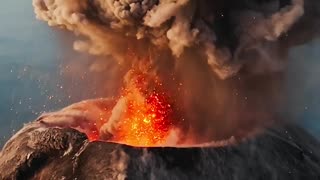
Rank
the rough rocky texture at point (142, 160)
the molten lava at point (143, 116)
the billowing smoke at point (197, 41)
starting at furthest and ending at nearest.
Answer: the molten lava at point (143, 116) → the billowing smoke at point (197, 41) → the rough rocky texture at point (142, 160)

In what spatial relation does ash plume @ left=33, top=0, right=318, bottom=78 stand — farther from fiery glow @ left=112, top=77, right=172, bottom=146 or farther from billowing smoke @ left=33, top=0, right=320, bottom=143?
fiery glow @ left=112, top=77, right=172, bottom=146

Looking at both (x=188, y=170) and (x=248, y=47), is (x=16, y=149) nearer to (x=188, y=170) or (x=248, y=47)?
(x=188, y=170)

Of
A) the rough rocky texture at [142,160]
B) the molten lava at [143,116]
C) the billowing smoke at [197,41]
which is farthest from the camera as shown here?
the molten lava at [143,116]

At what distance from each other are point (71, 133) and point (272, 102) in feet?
41.7

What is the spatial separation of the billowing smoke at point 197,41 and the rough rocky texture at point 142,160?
6.66 feet

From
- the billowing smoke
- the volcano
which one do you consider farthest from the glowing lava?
the volcano

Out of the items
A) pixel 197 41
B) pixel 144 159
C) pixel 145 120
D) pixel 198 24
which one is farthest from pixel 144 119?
pixel 198 24

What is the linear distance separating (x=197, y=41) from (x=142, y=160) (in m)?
5.97

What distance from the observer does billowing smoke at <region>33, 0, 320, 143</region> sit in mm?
27703

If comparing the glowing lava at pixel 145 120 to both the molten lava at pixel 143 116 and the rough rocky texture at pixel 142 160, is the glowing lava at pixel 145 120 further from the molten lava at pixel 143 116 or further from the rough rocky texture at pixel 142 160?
the rough rocky texture at pixel 142 160

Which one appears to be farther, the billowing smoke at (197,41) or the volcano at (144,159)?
the billowing smoke at (197,41)

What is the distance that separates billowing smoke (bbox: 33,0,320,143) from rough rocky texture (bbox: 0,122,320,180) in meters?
2.03

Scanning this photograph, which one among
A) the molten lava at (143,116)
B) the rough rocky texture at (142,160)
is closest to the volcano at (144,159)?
the rough rocky texture at (142,160)

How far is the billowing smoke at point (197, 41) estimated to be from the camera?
90.9ft
